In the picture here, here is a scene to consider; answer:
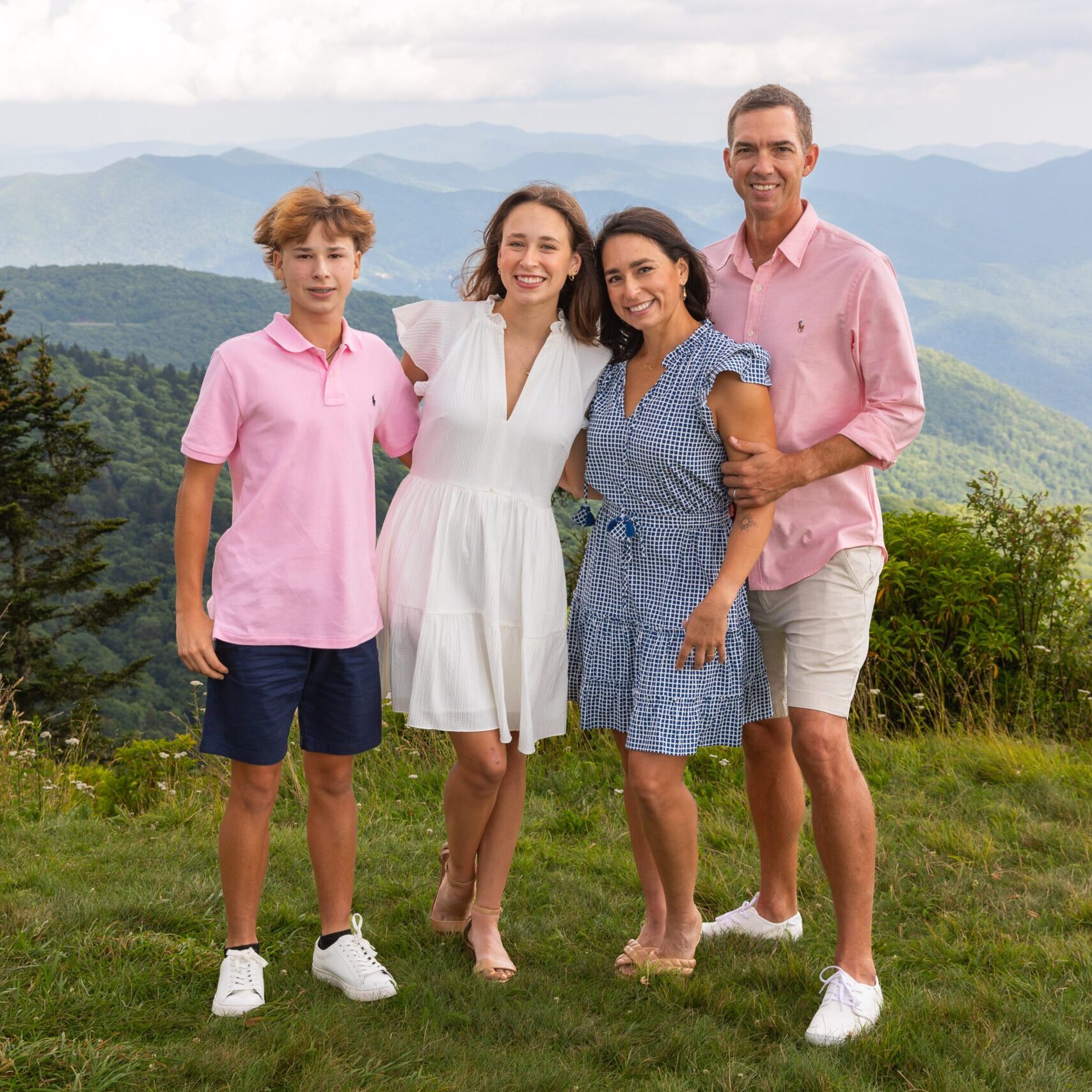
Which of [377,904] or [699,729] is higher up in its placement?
[699,729]

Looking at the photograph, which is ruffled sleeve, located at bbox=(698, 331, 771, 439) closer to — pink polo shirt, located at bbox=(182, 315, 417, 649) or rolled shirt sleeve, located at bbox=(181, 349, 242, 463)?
pink polo shirt, located at bbox=(182, 315, 417, 649)

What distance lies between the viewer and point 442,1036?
2.51 metres

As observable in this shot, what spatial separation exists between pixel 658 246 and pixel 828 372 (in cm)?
53

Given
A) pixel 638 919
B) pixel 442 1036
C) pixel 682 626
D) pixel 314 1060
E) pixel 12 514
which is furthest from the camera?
pixel 12 514

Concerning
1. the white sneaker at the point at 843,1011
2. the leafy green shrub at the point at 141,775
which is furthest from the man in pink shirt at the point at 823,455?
the leafy green shrub at the point at 141,775

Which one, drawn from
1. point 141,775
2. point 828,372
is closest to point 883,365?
point 828,372

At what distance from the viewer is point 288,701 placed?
261 centimetres

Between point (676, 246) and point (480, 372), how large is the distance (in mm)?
587

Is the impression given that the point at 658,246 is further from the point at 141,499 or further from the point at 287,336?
the point at 141,499

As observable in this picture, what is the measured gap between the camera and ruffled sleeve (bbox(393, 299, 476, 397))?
2.87m

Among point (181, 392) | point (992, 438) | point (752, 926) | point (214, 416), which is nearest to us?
point (214, 416)

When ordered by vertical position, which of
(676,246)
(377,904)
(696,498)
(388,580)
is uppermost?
(676,246)

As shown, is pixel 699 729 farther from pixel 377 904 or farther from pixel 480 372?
pixel 377 904

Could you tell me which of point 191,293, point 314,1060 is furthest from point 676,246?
point 191,293
